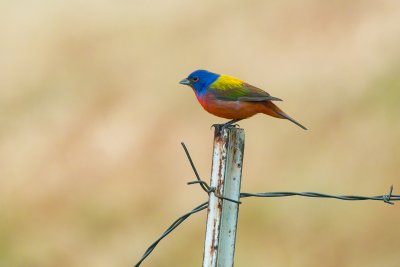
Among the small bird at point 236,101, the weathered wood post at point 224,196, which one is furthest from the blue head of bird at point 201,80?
the weathered wood post at point 224,196

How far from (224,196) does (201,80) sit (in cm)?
312

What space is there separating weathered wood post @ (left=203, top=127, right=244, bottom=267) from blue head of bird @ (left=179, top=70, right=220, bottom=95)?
9.23 ft

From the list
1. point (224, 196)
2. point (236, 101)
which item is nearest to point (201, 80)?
point (236, 101)

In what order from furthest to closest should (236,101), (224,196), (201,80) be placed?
(201,80)
(236,101)
(224,196)

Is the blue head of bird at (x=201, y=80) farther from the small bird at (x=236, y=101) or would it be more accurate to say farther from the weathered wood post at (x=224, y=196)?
the weathered wood post at (x=224, y=196)

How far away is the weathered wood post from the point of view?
624 cm

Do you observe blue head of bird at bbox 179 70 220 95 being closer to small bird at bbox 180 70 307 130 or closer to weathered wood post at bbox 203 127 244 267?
small bird at bbox 180 70 307 130

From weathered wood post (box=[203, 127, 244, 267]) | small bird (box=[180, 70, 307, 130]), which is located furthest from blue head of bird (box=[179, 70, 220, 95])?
weathered wood post (box=[203, 127, 244, 267])

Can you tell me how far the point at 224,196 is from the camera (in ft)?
20.6

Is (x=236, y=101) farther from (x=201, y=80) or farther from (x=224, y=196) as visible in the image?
(x=224, y=196)

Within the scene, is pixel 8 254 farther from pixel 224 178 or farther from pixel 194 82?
pixel 224 178

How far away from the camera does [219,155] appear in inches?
245

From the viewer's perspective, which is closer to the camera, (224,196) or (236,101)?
(224,196)

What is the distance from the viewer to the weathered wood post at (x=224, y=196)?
6242 mm
